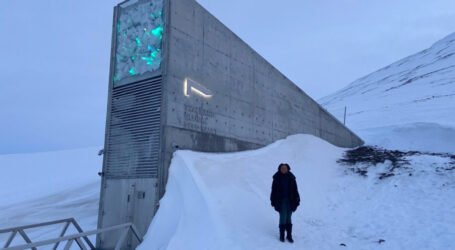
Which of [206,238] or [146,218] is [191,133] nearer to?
[146,218]

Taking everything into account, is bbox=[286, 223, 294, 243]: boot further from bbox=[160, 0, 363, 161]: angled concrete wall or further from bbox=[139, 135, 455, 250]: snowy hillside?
bbox=[160, 0, 363, 161]: angled concrete wall

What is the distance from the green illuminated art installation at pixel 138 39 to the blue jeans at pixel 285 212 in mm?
4805

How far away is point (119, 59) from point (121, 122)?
193cm

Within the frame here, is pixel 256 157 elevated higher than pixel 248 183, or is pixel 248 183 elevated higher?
pixel 256 157

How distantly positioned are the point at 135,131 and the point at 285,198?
4404 mm

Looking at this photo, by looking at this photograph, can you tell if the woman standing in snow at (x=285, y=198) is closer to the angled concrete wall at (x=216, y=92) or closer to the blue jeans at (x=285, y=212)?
the blue jeans at (x=285, y=212)

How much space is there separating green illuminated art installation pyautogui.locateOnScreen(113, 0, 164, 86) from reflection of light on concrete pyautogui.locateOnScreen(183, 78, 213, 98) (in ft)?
3.04

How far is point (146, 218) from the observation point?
8.32 metres

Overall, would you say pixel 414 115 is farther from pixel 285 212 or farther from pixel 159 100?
pixel 159 100

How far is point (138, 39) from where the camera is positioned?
31.9 feet

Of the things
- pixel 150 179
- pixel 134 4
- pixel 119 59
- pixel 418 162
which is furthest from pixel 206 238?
pixel 418 162

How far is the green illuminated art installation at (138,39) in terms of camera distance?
30.6 ft

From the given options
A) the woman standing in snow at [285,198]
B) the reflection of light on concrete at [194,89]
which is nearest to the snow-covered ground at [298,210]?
the woman standing in snow at [285,198]

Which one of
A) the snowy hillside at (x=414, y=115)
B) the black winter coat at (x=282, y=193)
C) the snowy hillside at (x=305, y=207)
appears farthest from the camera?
the snowy hillside at (x=414, y=115)
